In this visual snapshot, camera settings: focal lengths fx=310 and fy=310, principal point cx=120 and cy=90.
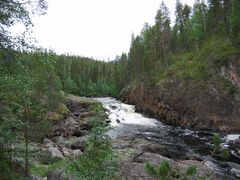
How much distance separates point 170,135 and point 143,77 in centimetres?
2921

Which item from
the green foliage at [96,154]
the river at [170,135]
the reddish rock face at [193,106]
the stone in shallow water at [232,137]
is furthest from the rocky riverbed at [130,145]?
the reddish rock face at [193,106]

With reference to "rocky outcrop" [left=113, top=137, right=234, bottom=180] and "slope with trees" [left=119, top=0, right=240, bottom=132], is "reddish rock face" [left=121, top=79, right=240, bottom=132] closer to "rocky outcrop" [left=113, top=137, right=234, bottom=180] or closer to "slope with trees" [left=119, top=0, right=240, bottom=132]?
"slope with trees" [left=119, top=0, right=240, bottom=132]


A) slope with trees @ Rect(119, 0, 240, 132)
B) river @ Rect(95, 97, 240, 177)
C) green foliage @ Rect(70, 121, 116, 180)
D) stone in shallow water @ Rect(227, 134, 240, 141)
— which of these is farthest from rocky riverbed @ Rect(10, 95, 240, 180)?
slope with trees @ Rect(119, 0, 240, 132)

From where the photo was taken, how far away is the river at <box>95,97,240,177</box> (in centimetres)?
2858

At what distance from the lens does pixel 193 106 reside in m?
43.2

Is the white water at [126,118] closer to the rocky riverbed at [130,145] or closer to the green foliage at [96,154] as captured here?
the rocky riverbed at [130,145]

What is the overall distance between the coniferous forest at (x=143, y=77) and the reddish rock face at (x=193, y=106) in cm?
15

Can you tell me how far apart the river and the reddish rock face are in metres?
1.83

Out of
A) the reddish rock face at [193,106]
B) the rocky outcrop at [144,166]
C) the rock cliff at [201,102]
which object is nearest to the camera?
the rocky outcrop at [144,166]

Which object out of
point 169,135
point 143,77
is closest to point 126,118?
point 169,135

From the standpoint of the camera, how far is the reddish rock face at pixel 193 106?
125ft

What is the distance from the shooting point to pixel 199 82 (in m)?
45.2

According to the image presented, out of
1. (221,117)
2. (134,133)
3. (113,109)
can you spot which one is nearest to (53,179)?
(134,133)

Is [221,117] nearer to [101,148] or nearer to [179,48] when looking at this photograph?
[101,148]
